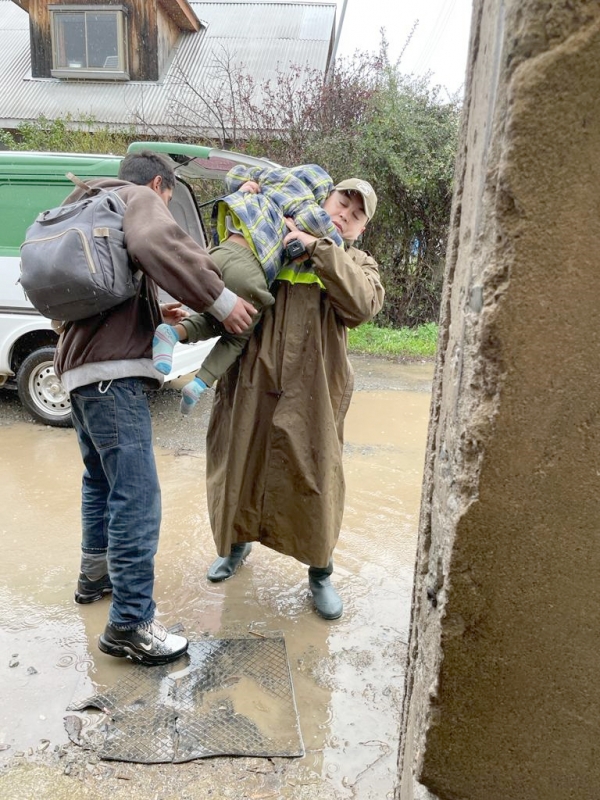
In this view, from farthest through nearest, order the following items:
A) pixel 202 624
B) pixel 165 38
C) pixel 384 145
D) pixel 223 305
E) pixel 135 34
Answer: pixel 165 38
pixel 135 34
pixel 384 145
pixel 202 624
pixel 223 305

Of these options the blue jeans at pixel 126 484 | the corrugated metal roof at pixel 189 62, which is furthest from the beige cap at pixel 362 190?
the corrugated metal roof at pixel 189 62

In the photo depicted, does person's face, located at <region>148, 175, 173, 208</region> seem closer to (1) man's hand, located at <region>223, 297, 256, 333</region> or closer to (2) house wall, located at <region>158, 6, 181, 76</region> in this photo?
(1) man's hand, located at <region>223, 297, 256, 333</region>

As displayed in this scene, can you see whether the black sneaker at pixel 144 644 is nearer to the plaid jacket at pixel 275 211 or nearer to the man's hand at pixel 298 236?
the plaid jacket at pixel 275 211

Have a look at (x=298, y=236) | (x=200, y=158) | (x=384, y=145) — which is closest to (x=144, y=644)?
(x=298, y=236)

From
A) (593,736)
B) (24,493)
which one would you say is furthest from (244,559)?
(593,736)

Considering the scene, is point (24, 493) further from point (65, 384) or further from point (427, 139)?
point (427, 139)

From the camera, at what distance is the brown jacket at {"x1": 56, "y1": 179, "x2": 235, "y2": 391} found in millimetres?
2016

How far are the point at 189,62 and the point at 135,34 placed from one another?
50.0 inches

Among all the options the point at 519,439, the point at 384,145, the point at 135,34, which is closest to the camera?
the point at 519,439

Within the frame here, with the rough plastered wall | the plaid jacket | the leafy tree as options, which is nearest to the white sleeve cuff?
the plaid jacket

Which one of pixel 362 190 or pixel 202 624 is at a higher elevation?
pixel 362 190

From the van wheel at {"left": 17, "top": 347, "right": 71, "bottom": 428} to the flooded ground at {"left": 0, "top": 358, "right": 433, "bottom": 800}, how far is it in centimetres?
31

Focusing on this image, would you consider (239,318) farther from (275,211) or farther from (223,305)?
(275,211)

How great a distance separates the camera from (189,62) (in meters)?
14.2
